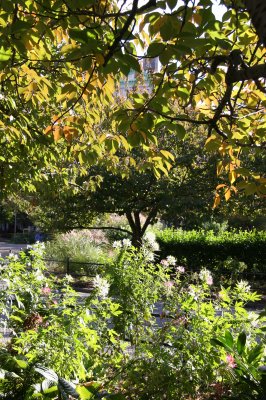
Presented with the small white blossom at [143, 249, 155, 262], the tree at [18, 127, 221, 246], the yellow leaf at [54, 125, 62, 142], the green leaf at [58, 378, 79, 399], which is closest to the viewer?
the green leaf at [58, 378, 79, 399]

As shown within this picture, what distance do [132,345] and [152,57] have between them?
286 centimetres

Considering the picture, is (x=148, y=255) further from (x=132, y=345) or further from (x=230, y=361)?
(x=230, y=361)

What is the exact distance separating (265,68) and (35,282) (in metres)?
3.79

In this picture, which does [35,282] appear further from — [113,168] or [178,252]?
[178,252]

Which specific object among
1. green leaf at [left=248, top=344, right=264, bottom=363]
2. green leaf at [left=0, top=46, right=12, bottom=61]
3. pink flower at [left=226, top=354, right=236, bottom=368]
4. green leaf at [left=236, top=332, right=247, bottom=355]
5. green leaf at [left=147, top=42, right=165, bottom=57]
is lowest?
pink flower at [left=226, top=354, right=236, bottom=368]

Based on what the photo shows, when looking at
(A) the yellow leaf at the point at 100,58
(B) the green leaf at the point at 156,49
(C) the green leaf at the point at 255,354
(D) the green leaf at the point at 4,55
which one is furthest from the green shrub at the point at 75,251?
(B) the green leaf at the point at 156,49

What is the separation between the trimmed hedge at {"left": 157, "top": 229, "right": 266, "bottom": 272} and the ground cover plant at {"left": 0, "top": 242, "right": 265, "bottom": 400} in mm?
11543

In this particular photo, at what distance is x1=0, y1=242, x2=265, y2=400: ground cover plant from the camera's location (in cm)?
342

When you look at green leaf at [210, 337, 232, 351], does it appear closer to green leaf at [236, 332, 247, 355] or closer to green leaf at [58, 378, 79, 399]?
green leaf at [236, 332, 247, 355]

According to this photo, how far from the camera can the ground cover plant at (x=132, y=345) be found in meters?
3.42

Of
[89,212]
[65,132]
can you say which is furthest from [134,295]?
[89,212]

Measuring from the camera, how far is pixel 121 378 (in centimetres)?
398

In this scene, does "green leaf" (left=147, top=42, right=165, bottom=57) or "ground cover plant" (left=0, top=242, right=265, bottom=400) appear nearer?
"green leaf" (left=147, top=42, right=165, bottom=57)

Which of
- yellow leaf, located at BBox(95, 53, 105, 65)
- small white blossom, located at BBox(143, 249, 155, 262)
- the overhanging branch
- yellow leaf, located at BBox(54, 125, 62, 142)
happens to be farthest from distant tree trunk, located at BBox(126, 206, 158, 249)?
the overhanging branch
